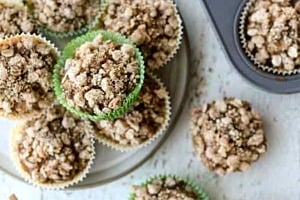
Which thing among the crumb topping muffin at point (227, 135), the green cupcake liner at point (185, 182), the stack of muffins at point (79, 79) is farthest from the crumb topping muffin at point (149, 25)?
the green cupcake liner at point (185, 182)

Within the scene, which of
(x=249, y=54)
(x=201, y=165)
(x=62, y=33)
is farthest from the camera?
(x=201, y=165)

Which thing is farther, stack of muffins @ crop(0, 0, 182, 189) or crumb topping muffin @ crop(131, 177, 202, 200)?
crumb topping muffin @ crop(131, 177, 202, 200)

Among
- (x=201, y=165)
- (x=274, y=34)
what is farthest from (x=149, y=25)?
(x=201, y=165)

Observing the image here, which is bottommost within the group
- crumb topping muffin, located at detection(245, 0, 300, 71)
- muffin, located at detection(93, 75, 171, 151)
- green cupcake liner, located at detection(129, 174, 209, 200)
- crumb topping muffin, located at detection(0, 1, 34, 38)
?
green cupcake liner, located at detection(129, 174, 209, 200)

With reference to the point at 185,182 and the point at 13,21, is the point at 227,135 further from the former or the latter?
the point at 13,21

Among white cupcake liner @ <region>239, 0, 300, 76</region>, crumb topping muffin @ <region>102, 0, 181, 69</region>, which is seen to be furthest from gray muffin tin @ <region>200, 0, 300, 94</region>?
crumb topping muffin @ <region>102, 0, 181, 69</region>

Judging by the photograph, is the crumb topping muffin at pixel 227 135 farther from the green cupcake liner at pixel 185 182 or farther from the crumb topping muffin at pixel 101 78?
the crumb topping muffin at pixel 101 78

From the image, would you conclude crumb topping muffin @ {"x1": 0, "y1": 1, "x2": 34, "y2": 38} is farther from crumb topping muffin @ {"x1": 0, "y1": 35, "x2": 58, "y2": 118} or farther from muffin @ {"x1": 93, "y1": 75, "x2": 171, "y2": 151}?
muffin @ {"x1": 93, "y1": 75, "x2": 171, "y2": 151}
